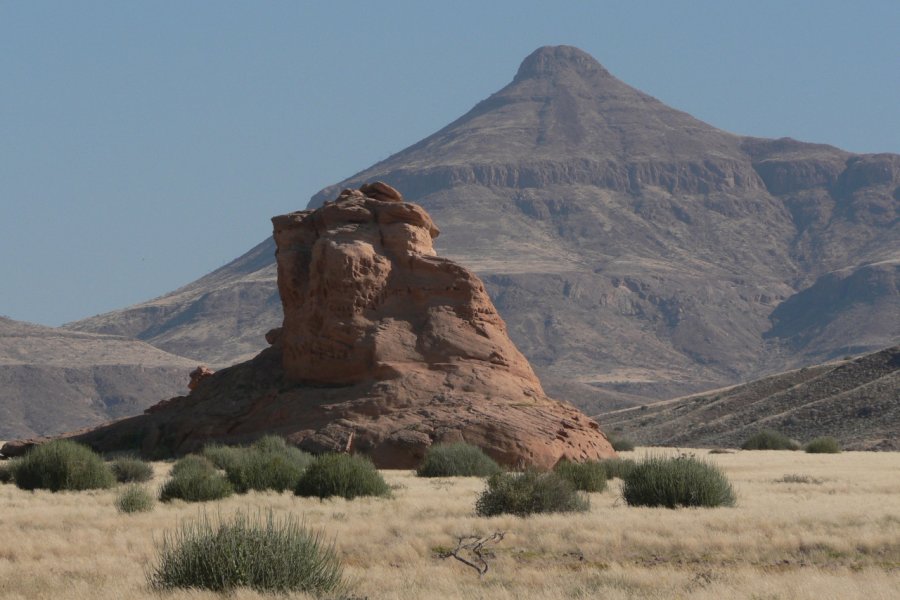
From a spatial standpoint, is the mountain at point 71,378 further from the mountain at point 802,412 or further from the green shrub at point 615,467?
the green shrub at point 615,467

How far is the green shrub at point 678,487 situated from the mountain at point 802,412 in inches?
1412

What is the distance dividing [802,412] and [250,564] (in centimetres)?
5898

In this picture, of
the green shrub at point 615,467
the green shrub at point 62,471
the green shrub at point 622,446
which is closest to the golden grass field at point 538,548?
the green shrub at point 62,471

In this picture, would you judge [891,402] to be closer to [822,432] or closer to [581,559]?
[822,432]

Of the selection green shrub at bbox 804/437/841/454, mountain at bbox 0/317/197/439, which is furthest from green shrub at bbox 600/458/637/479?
mountain at bbox 0/317/197/439

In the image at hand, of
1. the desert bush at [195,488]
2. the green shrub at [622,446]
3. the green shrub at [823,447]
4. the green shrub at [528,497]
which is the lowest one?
the green shrub at [823,447]

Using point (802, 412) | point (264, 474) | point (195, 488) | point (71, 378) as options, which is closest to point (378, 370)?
point (264, 474)

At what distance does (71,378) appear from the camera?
449 ft

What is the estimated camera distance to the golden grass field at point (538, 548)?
13688 millimetres

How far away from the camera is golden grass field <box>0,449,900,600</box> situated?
13688 mm

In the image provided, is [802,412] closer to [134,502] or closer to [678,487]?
[678,487]

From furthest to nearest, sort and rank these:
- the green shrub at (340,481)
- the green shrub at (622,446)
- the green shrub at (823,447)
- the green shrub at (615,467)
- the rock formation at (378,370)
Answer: the green shrub at (622,446)
the green shrub at (823,447)
the rock formation at (378,370)
the green shrub at (615,467)
the green shrub at (340,481)

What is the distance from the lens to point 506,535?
1802 cm

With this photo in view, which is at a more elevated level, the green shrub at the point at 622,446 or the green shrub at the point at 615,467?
the green shrub at the point at 615,467
